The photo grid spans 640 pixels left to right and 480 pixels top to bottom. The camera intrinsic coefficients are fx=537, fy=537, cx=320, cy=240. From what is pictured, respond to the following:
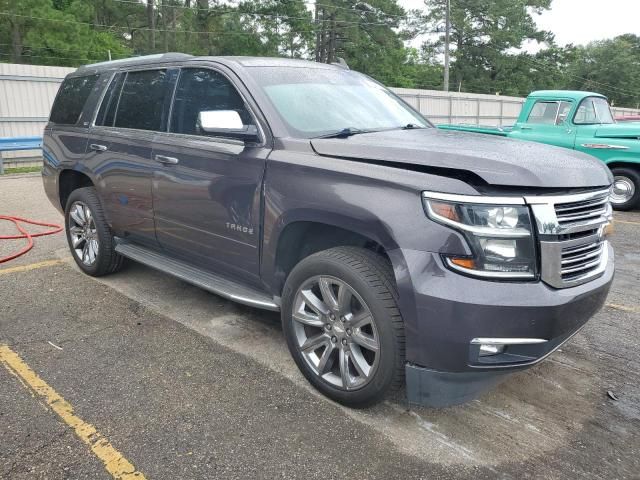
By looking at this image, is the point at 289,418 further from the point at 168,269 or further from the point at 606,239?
the point at 606,239

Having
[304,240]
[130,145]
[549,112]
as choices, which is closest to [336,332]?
[304,240]

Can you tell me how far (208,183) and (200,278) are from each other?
0.71 metres

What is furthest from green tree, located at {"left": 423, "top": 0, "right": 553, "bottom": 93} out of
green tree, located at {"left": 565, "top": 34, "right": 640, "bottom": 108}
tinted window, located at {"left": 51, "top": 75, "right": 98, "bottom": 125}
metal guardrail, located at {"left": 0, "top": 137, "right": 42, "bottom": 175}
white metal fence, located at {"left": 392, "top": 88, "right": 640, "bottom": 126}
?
tinted window, located at {"left": 51, "top": 75, "right": 98, "bottom": 125}

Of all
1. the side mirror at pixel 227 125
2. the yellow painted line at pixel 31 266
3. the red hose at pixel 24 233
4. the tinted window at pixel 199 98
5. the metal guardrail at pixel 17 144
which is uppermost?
the tinted window at pixel 199 98

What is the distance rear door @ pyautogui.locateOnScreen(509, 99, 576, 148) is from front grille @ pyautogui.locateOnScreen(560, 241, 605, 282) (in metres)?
7.41

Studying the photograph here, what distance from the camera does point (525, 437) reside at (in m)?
2.80

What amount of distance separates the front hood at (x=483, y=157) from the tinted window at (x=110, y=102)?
2479 millimetres

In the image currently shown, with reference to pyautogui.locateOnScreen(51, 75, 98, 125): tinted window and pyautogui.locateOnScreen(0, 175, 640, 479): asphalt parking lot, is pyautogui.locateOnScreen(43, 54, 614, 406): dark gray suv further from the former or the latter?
pyautogui.locateOnScreen(51, 75, 98, 125): tinted window

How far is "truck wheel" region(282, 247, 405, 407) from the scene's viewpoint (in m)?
2.69

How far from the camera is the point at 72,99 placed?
534 cm

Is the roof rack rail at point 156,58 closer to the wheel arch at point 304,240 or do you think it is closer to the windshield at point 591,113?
the wheel arch at point 304,240

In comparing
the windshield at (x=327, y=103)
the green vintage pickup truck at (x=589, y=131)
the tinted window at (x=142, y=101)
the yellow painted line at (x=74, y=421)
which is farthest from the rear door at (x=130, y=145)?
the green vintage pickup truck at (x=589, y=131)

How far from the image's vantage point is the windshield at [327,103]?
344cm

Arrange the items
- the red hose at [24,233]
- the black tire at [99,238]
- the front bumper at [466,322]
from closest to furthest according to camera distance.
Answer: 1. the front bumper at [466,322]
2. the black tire at [99,238]
3. the red hose at [24,233]
